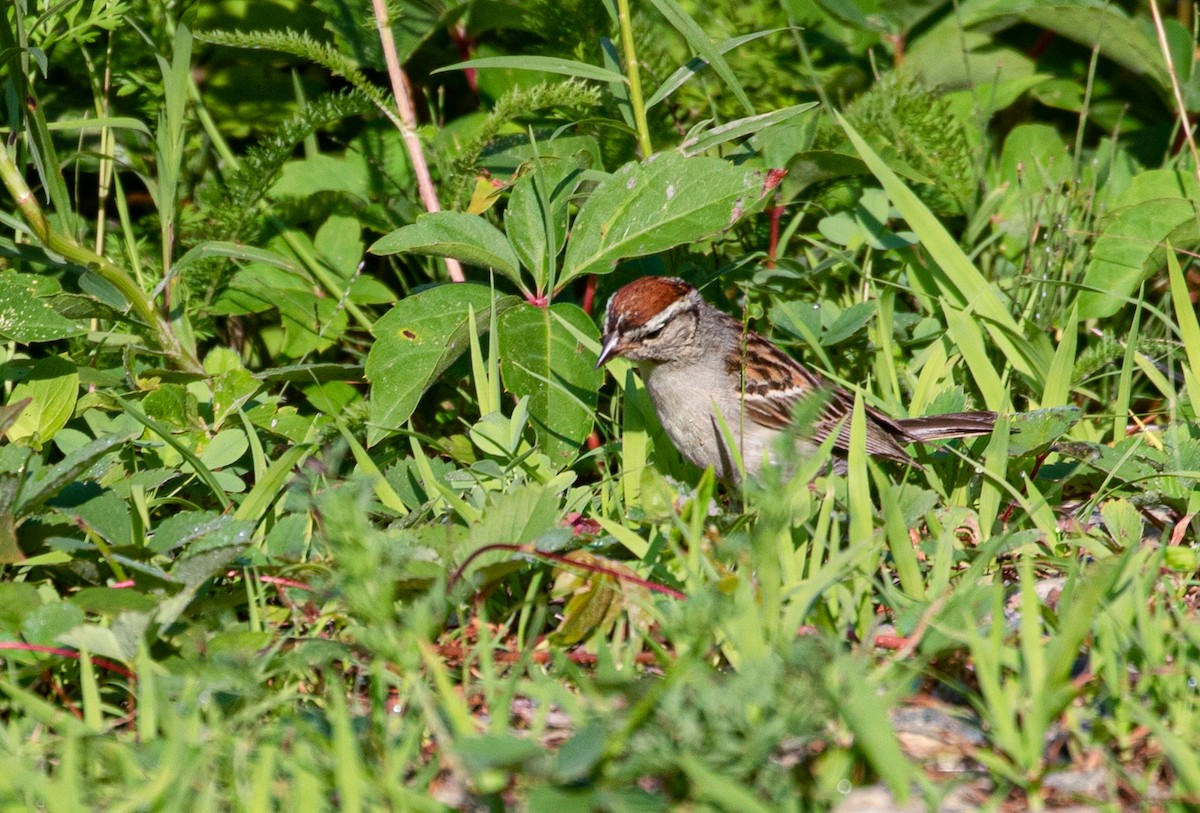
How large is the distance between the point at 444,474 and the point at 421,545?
0.68 m

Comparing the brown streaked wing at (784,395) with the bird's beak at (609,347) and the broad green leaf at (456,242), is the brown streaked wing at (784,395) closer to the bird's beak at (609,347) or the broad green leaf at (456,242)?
the bird's beak at (609,347)

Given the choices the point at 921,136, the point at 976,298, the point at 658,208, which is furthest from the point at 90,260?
the point at 921,136

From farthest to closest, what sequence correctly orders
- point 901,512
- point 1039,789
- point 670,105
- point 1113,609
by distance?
point 670,105 → point 901,512 → point 1113,609 → point 1039,789

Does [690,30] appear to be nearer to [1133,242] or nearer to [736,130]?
[736,130]

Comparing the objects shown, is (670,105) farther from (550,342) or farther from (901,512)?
(901,512)

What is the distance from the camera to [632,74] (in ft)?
13.0

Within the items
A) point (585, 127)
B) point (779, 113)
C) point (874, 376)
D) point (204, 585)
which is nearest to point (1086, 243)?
point (874, 376)

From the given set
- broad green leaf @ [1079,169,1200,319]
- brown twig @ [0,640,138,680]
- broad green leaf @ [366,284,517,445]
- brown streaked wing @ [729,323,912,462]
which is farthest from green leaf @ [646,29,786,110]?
brown twig @ [0,640,138,680]

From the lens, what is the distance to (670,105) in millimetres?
5109

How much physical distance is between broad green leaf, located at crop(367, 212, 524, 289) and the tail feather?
4.20ft

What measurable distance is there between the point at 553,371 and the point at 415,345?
41cm

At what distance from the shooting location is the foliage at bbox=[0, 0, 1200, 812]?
86.5 inches

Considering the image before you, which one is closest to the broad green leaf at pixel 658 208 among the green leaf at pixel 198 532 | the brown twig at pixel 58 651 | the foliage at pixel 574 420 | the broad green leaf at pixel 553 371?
the foliage at pixel 574 420

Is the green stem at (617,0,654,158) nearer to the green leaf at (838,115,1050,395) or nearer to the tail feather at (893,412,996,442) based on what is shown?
the green leaf at (838,115,1050,395)
